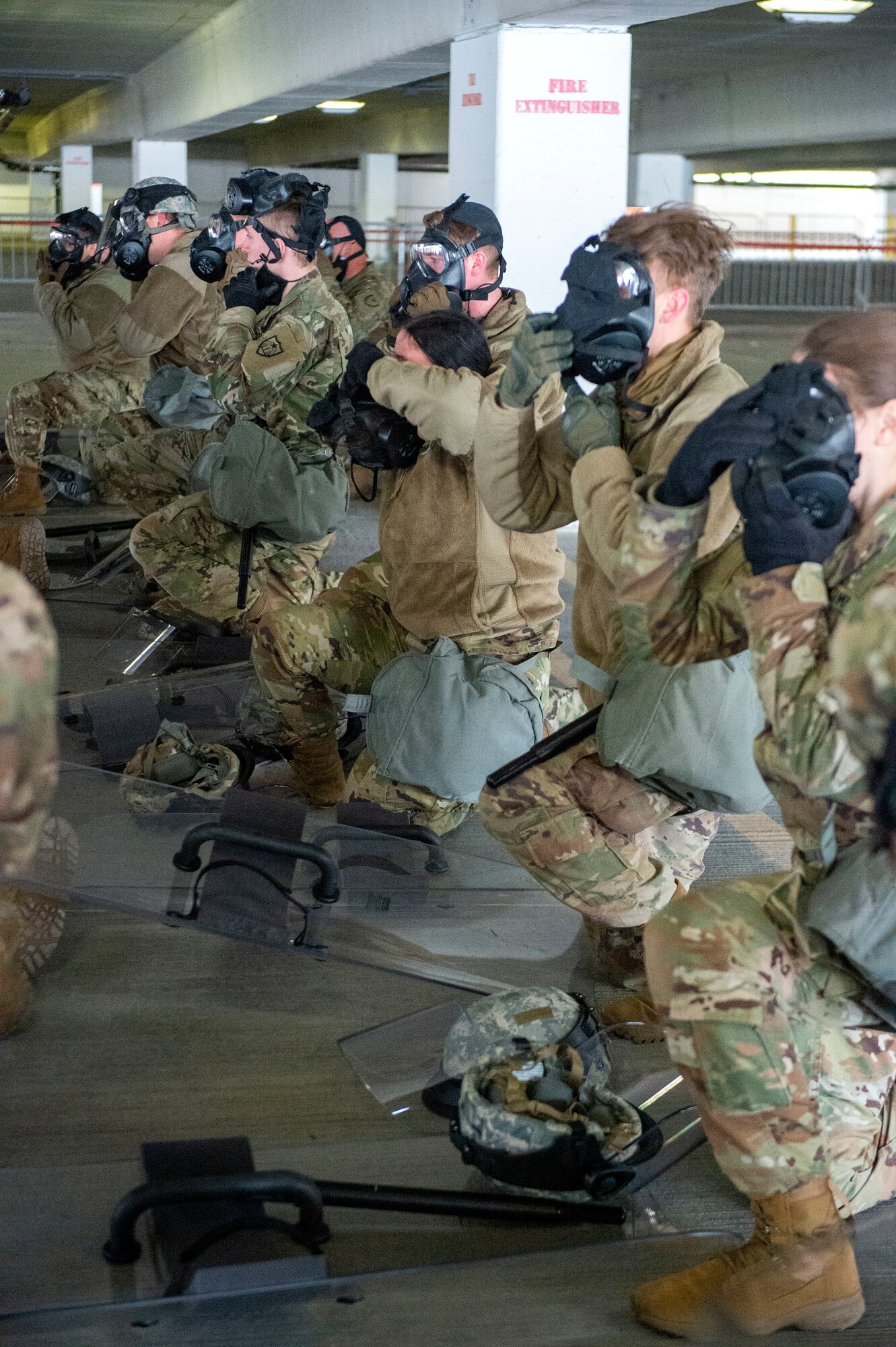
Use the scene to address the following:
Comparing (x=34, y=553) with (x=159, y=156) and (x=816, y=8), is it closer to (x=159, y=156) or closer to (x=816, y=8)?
(x=816, y=8)

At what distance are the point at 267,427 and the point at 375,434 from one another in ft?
4.51

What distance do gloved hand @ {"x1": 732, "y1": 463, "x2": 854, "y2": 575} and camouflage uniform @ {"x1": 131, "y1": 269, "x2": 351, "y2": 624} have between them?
9.26 feet

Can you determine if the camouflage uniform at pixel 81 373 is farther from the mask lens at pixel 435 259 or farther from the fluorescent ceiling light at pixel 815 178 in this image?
the fluorescent ceiling light at pixel 815 178

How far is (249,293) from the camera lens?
5113 millimetres

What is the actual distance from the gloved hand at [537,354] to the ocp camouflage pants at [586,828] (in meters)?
0.73

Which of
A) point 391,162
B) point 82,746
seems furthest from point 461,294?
point 391,162

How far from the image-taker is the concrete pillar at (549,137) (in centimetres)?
775

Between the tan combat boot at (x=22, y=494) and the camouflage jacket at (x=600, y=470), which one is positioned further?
the tan combat boot at (x=22, y=494)

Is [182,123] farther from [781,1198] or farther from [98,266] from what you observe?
[781,1198]

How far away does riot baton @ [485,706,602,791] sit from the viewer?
9.68 ft

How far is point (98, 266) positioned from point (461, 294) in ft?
13.2

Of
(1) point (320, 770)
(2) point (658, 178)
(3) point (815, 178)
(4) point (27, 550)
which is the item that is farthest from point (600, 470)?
(3) point (815, 178)

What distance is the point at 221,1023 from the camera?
2.91 meters

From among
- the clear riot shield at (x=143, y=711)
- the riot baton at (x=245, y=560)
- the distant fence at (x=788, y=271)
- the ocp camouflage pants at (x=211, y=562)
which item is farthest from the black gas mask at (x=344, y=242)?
the distant fence at (x=788, y=271)
